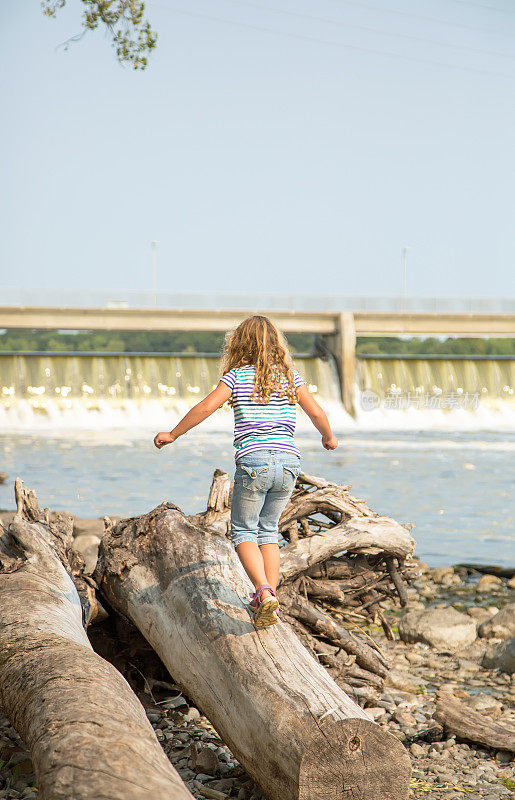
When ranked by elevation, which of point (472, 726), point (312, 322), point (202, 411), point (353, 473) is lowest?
point (353, 473)

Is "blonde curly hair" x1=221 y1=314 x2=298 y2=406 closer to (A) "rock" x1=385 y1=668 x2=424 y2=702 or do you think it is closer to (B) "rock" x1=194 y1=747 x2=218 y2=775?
(B) "rock" x1=194 y1=747 x2=218 y2=775

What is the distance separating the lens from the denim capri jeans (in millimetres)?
4027

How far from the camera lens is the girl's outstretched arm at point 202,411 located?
406 cm

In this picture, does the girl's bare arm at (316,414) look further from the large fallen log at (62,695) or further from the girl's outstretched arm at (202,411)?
the large fallen log at (62,695)

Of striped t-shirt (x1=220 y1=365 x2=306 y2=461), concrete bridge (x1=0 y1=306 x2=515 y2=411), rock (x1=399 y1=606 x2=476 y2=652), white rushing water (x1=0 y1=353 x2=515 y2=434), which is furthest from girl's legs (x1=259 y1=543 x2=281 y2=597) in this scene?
concrete bridge (x1=0 y1=306 x2=515 y2=411)

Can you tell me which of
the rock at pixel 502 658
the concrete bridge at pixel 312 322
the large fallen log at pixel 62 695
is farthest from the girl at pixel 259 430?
the concrete bridge at pixel 312 322

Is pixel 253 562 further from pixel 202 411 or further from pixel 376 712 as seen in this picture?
pixel 376 712

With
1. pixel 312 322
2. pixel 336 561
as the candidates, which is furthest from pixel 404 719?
pixel 312 322

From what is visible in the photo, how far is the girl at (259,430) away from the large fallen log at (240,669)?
252mm

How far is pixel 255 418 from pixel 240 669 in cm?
124

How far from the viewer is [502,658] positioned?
6.18m

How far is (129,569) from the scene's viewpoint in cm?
467

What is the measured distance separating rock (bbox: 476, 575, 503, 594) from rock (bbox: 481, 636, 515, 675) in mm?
2992

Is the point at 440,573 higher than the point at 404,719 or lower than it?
lower
